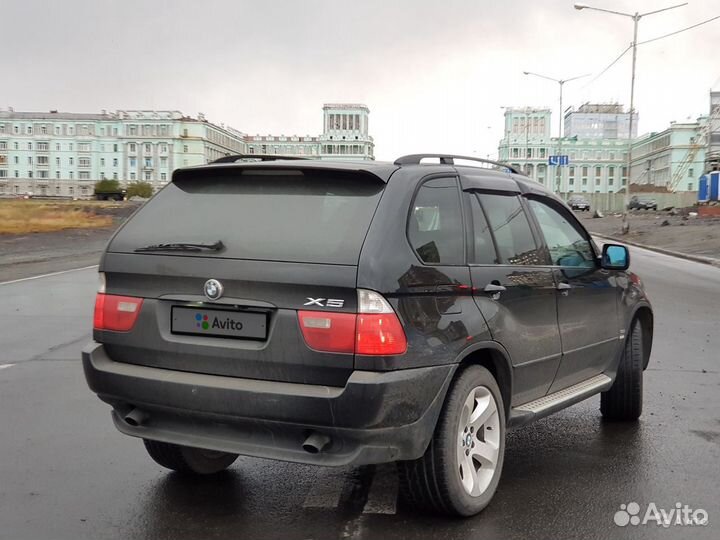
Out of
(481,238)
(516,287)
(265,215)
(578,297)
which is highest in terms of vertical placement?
(265,215)

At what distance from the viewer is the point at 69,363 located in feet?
24.6

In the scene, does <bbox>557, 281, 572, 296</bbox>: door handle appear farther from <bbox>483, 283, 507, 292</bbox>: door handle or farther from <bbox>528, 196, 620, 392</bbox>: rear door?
<bbox>483, 283, 507, 292</bbox>: door handle

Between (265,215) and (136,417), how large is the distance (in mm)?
1150

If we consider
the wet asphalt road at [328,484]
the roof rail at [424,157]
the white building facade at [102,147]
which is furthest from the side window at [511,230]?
the white building facade at [102,147]

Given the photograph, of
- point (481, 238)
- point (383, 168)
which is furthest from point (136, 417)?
point (481, 238)

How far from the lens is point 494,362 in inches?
154

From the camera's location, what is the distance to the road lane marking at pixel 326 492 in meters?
3.90

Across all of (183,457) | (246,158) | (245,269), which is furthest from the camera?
(246,158)

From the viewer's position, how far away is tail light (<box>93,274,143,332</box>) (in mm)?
3713

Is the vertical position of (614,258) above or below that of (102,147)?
below

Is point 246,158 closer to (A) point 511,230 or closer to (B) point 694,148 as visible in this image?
(A) point 511,230

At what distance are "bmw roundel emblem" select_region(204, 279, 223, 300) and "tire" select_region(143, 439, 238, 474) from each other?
1.04 meters

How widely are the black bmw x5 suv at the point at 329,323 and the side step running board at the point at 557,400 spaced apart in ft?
0.05

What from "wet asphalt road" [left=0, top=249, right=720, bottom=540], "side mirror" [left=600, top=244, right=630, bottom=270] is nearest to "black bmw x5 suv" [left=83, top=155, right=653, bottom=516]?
"wet asphalt road" [left=0, top=249, right=720, bottom=540]
